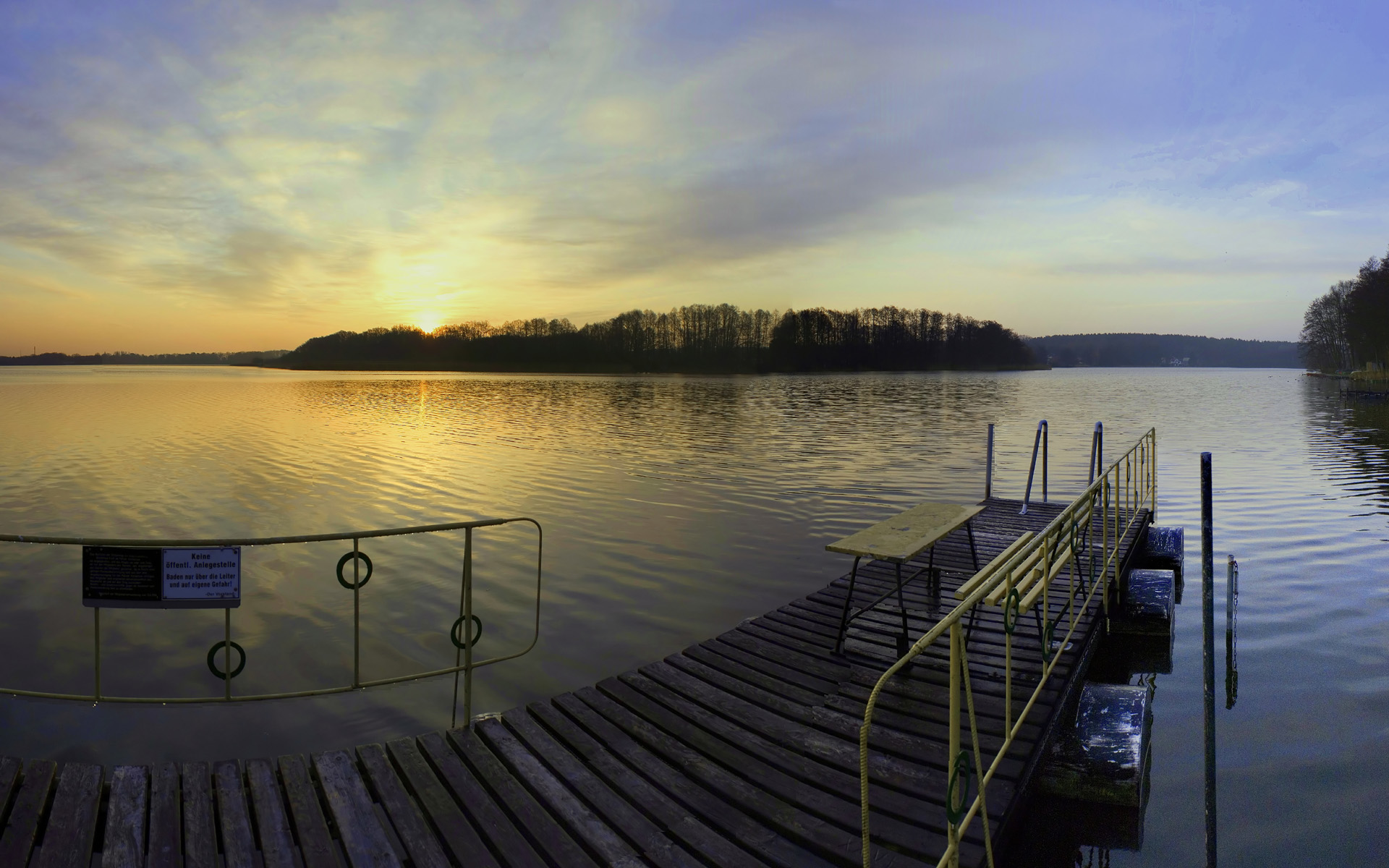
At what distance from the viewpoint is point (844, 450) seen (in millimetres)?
23953

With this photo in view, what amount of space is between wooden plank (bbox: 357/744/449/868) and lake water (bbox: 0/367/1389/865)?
1.78 m

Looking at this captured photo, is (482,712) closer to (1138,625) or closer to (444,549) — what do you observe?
(444,549)

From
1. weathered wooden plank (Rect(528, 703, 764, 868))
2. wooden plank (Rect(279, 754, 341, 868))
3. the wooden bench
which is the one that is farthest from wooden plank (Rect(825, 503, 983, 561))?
→ wooden plank (Rect(279, 754, 341, 868))

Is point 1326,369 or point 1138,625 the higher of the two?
point 1326,369

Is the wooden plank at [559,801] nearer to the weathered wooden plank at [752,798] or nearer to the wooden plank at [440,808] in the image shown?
the wooden plank at [440,808]

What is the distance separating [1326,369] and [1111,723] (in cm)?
14391

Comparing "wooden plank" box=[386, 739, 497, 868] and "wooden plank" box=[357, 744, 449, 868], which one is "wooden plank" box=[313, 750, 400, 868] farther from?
"wooden plank" box=[386, 739, 497, 868]

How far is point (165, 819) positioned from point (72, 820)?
1.44 feet

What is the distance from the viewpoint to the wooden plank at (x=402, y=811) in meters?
3.53

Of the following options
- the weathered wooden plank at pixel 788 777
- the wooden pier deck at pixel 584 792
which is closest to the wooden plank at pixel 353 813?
the wooden pier deck at pixel 584 792

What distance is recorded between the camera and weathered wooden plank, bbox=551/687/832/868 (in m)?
3.57

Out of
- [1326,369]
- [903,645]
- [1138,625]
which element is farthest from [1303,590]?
[1326,369]

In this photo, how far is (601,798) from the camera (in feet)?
13.2

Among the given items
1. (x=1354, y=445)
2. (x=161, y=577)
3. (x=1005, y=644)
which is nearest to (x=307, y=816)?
(x=161, y=577)
